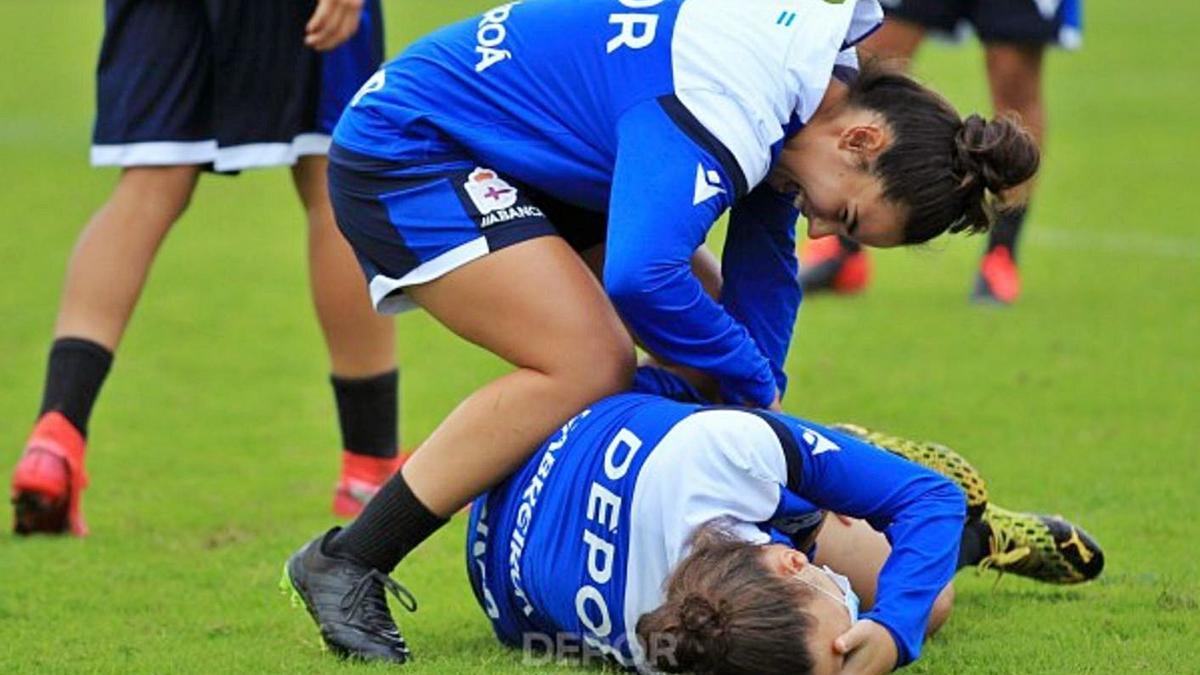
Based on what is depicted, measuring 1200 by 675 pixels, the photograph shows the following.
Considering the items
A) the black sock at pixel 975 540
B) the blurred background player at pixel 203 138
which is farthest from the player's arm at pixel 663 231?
the blurred background player at pixel 203 138

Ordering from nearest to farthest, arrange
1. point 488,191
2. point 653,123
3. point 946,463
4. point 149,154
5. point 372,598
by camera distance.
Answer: point 653,123 → point 372,598 → point 488,191 → point 946,463 → point 149,154

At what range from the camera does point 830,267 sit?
8.50 m

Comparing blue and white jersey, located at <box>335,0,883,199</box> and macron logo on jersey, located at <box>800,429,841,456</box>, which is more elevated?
blue and white jersey, located at <box>335,0,883,199</box>

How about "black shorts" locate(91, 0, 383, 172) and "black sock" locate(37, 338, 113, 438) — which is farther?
"black shorts" locate(91, 0, 383, 172)

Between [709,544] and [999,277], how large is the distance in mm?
4599

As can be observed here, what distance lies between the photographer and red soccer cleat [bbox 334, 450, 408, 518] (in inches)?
221

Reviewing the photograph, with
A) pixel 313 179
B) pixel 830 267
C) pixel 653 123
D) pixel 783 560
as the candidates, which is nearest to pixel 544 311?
pixel 653 123

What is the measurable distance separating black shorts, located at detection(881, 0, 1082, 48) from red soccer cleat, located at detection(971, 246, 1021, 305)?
2.44ft

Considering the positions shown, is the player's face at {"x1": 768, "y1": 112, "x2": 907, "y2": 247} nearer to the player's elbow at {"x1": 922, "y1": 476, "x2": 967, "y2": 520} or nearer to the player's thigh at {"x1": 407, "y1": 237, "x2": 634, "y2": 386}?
the player's thigh at {"x1": 407, "y1": 237, "x2": 634, "y2": 386}

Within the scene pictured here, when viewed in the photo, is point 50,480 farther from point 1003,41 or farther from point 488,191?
point 1003,41

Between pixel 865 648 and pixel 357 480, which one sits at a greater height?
pixel 865 648

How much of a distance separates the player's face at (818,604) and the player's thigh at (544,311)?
2.03 ft

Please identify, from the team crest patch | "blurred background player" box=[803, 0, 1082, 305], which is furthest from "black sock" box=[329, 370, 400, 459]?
"blurred background player" box=[803, 0, 1082, 305]

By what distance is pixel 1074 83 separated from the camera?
47.8ft
